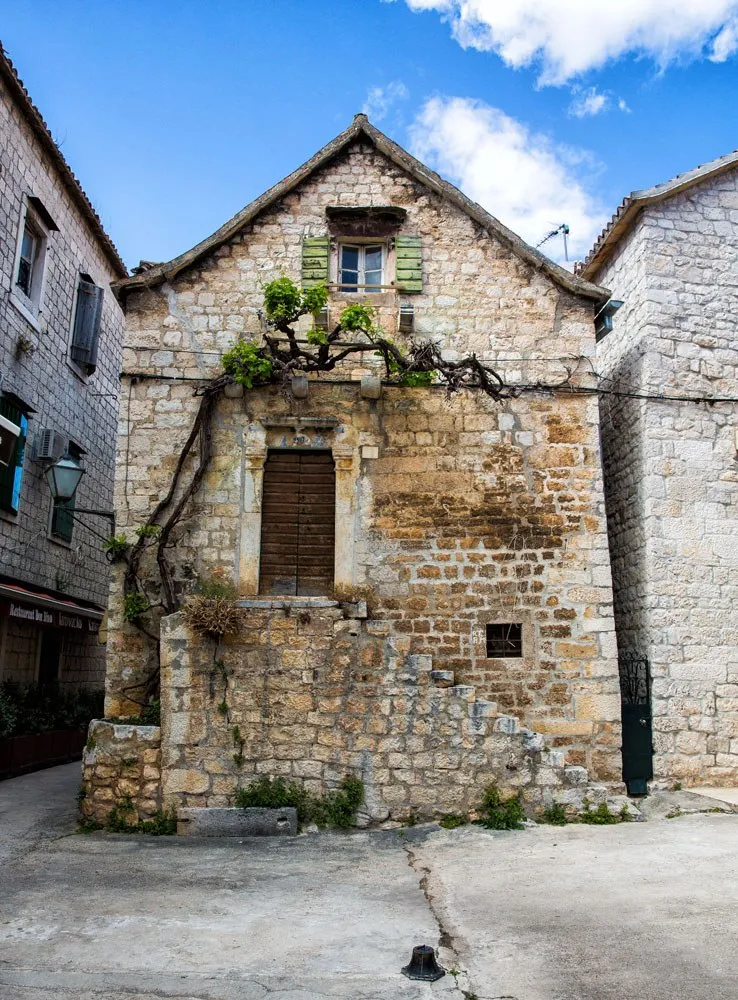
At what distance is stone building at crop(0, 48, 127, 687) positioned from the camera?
38.9 feet

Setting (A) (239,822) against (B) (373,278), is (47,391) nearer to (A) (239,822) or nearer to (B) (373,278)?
(B) (373,278)

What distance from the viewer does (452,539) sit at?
369 inches

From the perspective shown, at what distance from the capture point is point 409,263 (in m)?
10.2

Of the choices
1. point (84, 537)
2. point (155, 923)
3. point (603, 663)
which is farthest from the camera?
point (84, 537)

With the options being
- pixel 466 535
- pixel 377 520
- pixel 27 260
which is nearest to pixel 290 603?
pixel 377 520

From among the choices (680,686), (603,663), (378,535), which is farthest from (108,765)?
(680,686)

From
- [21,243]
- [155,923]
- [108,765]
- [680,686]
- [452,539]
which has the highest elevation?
[21,243]

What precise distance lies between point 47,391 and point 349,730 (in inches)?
334

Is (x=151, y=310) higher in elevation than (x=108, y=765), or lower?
higher

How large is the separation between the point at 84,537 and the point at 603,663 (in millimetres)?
10314

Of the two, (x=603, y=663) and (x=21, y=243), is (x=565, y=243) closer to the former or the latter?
(x=603, y=663)

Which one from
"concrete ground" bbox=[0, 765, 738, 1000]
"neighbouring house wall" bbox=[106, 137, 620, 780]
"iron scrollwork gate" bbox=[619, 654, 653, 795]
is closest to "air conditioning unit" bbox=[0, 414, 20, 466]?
"neighbouring house wall" bbox=[106, 137, 620, 780]

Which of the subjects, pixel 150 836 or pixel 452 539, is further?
pixel 452 539

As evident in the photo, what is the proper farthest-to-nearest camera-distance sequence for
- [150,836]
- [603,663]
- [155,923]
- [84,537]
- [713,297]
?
[84,537], [713,297], [603,663], [150,836], [155,923]
